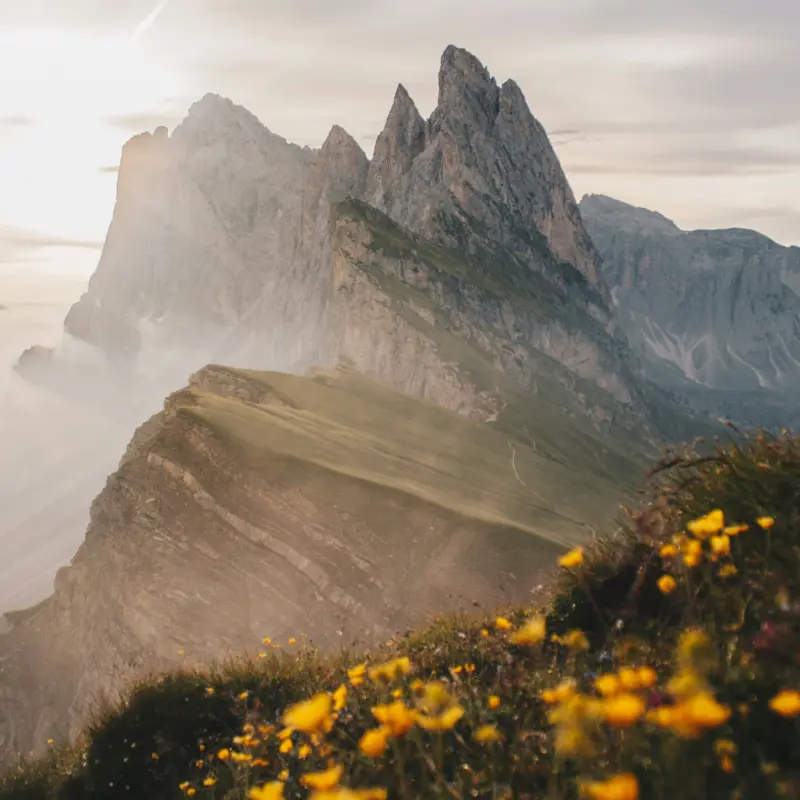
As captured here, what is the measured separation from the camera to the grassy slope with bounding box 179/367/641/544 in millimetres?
88812

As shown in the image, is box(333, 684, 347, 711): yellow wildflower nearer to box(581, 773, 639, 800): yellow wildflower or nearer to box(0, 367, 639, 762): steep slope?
box(581, 773, 639, 800): yellow wildflower

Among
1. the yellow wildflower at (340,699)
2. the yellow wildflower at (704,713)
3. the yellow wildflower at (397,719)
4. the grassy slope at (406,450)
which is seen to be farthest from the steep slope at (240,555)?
the yellow wildflower at (704,713)

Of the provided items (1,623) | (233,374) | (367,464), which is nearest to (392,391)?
(233,374)

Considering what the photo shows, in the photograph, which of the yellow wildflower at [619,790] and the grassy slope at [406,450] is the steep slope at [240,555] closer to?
the grassy slope at [406,450]

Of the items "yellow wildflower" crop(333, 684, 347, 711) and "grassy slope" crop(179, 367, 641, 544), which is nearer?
"yellow wildflower" crop(333, 684, 347, 711)

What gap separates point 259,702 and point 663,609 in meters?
4.09

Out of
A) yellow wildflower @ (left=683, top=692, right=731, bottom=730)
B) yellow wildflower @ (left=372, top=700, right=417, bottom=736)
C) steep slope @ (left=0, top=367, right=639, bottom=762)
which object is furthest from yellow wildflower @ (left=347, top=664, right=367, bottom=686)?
steep slope @ (left=0, top=367, right=639, bottom=762)

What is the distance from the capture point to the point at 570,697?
12.0 feet

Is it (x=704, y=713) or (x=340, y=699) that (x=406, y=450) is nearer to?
(x=340, y=699)

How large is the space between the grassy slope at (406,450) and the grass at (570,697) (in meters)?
74.8

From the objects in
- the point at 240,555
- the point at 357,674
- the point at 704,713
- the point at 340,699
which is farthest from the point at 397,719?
the point at 240,555

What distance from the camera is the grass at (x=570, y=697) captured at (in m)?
3.74

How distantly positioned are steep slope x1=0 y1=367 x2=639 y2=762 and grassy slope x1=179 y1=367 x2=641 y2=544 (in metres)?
0.57

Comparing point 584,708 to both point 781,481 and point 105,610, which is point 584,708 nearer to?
point 781,481
